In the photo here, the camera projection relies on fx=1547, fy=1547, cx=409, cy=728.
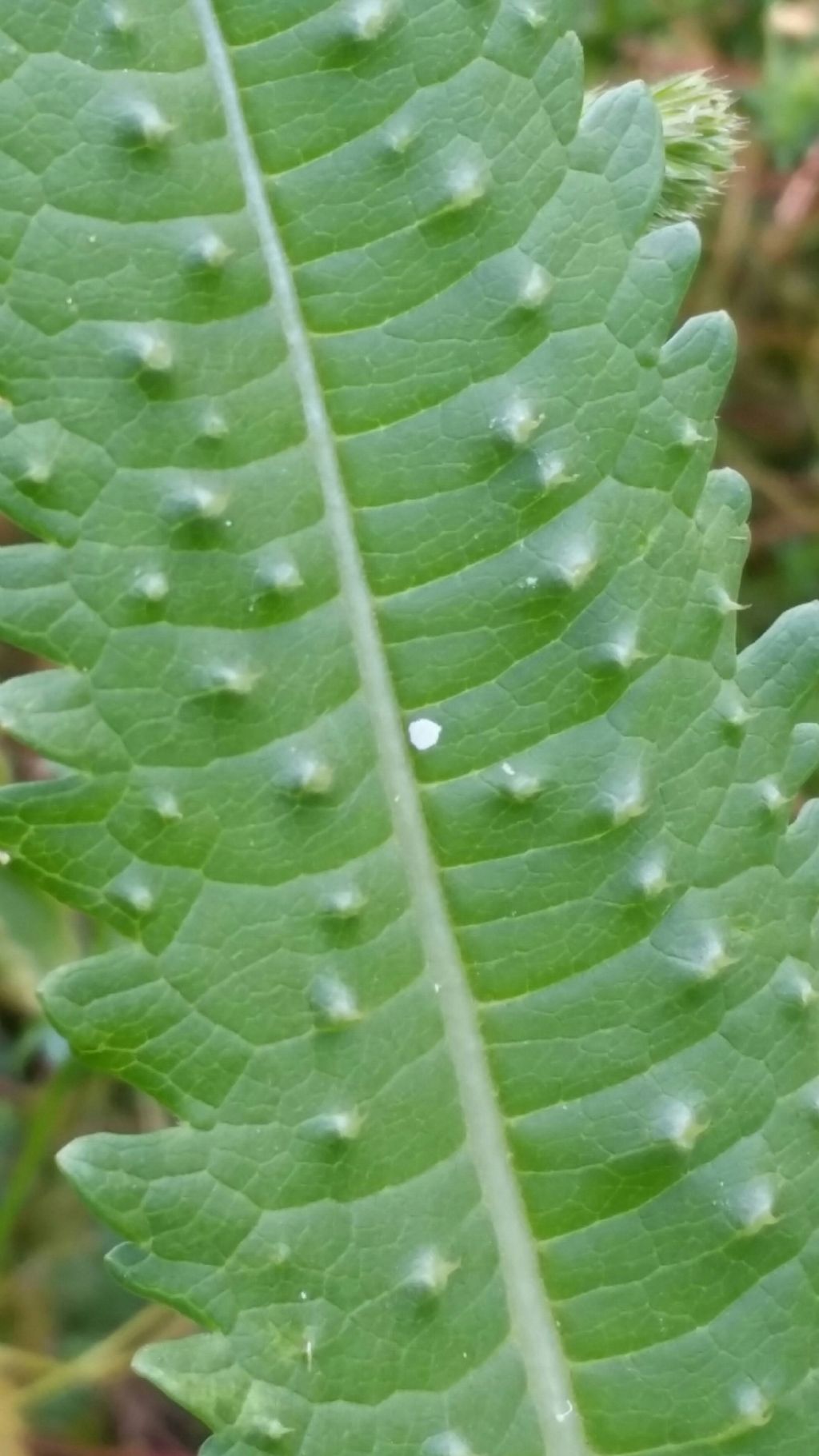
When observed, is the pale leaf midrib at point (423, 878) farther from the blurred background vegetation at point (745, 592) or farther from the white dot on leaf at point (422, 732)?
the blurred background vegetation at point (745, 592)

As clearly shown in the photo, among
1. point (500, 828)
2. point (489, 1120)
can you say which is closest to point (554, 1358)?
point (489, 1120)

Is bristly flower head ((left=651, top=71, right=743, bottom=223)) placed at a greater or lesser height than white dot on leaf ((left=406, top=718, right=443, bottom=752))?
greater

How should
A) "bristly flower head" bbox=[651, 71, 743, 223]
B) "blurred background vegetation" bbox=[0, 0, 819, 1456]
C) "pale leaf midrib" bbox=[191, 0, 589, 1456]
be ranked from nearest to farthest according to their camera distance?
"pale leaf midrib" bbox=[191, 0, 589, 1456]
"bristly flower head" bbox=[651, 71, 743, 223]
"blurred background vegetation" bbox=[0, 0, 819, 1456]

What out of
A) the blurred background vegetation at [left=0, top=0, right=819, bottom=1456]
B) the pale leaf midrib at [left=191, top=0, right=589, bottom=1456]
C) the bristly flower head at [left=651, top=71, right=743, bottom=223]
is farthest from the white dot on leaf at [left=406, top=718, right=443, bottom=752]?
the blurred background vegetation at [left=0, top=0, right=819, bottom=1456]

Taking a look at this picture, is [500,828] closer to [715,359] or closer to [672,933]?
[672,933]

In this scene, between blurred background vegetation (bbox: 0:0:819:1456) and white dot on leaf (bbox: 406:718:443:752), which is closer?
white dot on leaf (bbox: 406:718:443:752)

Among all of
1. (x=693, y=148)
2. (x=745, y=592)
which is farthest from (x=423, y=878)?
(x=745, y=592)

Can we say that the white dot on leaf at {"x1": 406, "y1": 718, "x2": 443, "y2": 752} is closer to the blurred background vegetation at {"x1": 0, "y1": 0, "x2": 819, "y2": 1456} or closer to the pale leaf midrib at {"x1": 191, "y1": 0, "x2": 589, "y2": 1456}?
the pale leaf midrib at {"x1": 191, "y1": 0, "x2": 589, "y2": 1456}
